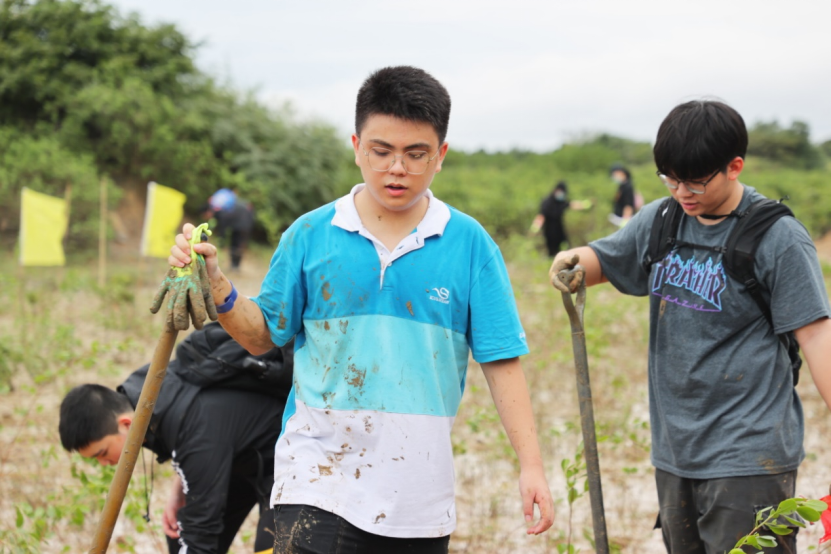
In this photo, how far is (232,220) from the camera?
49.3 ft

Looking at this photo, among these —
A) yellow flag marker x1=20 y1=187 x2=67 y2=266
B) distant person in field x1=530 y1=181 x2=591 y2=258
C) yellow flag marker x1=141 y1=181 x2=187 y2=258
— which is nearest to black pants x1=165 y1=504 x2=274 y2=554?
yellow flag marker x1=20 y1=187 x2=67 y2=266

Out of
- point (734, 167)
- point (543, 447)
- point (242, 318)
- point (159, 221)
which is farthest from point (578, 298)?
point (159, 221)

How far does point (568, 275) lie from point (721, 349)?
1.54 ft

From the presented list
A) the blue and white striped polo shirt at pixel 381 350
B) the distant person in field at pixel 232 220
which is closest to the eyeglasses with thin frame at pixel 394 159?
the blue and white striped polo shirt at pixel 381 350

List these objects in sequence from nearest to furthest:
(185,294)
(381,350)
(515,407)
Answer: (185,294), (381,350), (515,407)

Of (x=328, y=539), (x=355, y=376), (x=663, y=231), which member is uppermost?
(x=663, y=231)

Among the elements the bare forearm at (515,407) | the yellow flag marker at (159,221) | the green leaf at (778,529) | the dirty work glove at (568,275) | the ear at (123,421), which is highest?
the yellow flag marker at (159,221)

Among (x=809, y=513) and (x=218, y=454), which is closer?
(x=809, y=513)

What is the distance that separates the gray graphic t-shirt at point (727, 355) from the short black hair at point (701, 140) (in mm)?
175

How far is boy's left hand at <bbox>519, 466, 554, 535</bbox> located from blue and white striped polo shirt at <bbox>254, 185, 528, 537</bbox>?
0.59 feet

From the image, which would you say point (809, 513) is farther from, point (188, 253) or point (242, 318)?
point (188, 253)

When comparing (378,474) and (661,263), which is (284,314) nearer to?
(378,474)

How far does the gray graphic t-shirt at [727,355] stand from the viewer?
2076 mm

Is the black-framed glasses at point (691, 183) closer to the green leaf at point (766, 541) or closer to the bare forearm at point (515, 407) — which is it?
the bare forearm at point (515, 407)
